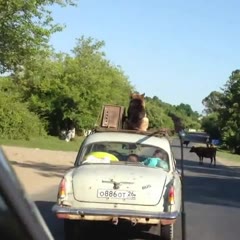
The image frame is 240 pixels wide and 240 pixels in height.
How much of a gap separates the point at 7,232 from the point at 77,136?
6717 centimetres

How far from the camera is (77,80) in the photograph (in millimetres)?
60344

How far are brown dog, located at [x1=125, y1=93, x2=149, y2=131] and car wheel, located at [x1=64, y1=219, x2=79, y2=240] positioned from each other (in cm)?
323

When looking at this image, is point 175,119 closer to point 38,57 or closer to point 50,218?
point 50,218

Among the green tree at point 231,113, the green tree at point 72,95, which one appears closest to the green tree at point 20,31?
the green tree at point 72,95

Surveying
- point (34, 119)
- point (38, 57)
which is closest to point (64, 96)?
point (34, 119)

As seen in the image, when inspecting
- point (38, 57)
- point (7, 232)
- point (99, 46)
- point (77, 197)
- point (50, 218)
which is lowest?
point (50, 218)

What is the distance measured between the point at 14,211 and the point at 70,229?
306 inches

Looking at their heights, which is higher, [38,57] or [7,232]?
[38,57]

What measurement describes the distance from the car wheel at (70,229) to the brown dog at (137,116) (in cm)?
323

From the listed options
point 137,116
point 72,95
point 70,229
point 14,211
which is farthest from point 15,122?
point 14,211

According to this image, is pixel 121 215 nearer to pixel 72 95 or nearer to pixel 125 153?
pixel 125 153

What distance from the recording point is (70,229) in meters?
9.38

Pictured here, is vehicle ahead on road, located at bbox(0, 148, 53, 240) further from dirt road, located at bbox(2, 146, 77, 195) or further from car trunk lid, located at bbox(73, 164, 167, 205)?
dirt road, located at bbox(2, 146, 77, 195)

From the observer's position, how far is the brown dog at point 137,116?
12.3 m
